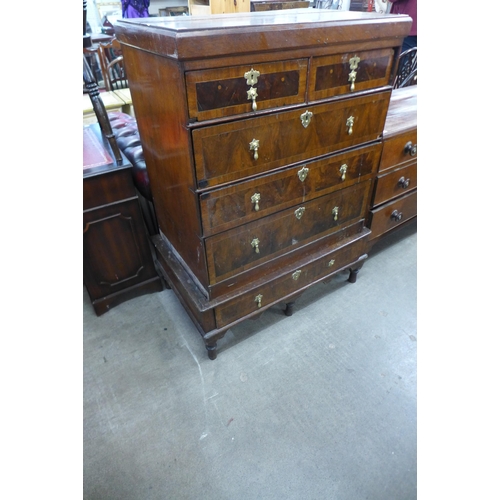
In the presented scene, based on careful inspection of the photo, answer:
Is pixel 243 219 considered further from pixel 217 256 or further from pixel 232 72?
pixel 232 72

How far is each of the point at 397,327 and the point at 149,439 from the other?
1.26 metres

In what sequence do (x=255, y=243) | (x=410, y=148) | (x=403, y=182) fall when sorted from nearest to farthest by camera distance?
1. (x=255, y=243)
2. (x=410, y=148)
3. (x=403, y=182)

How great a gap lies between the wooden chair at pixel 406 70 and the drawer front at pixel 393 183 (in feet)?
2.54

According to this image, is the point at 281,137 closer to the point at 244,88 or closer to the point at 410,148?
the point at 244,88

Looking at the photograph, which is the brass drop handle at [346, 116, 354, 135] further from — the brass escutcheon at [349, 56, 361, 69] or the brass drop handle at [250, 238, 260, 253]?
the brass drop handle at [250, 238, 260, 253]

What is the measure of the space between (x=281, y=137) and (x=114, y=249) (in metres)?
1.00

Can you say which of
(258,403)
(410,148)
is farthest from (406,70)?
(258,403)

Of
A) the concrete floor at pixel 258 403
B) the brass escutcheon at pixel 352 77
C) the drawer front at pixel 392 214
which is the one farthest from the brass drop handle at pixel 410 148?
the concrete floor at pixel 258 403

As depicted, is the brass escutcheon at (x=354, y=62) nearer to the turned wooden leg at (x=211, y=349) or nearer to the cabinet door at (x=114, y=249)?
the cabinet door at (x=114, y=249)

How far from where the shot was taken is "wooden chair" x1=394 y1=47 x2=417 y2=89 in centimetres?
211

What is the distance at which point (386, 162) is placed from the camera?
1.59 m

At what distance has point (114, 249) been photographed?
1622 mm

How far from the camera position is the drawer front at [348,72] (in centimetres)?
104

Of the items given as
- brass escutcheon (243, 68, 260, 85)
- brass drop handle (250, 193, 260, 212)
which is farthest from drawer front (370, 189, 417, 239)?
brass escutcheon (243, 68, 260, 85)
